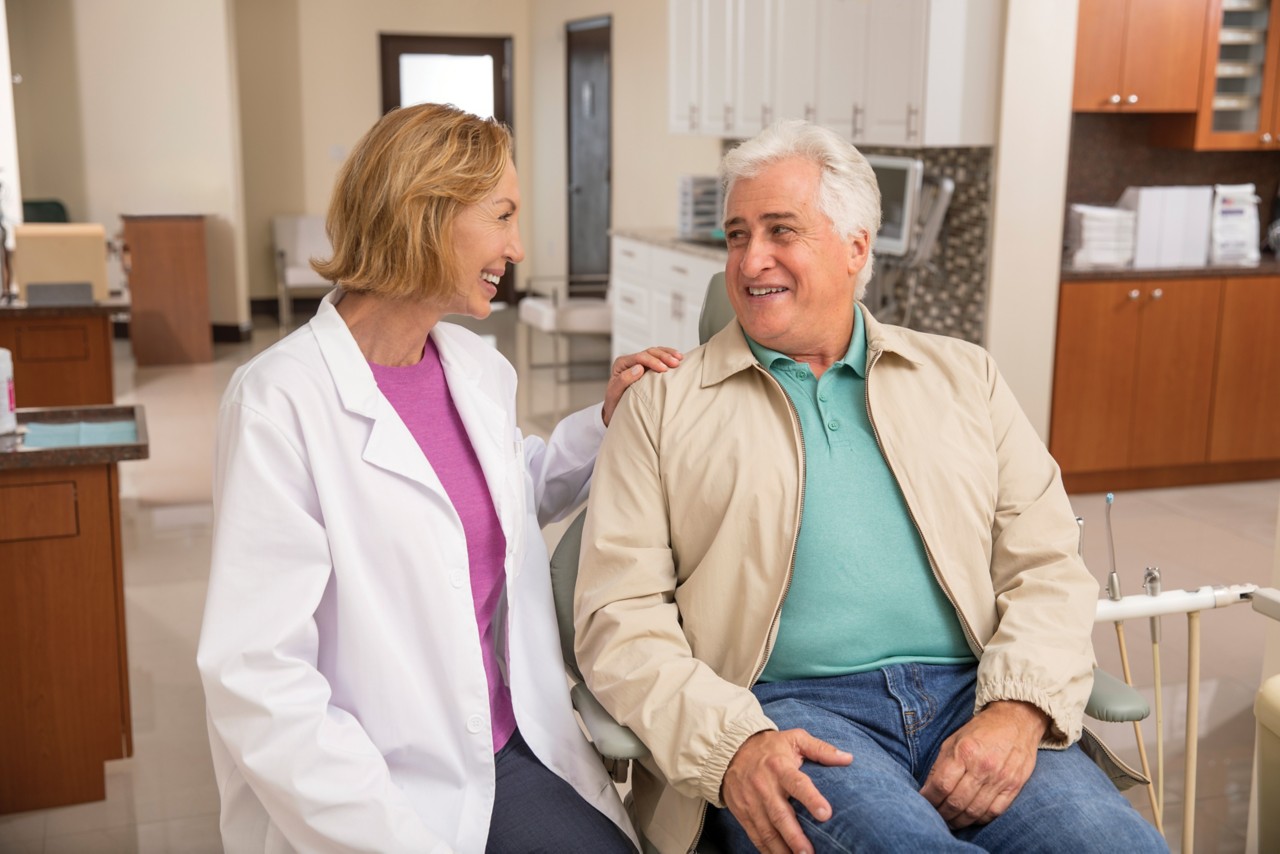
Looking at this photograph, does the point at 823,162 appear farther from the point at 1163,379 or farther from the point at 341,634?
the point at 1163,379

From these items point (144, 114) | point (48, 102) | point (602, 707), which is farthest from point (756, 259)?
point (48, 102)

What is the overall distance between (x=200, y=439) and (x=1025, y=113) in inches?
169

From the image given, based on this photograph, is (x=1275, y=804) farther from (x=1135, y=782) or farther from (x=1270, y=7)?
(x=1270, y=7)

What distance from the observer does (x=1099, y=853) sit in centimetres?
157

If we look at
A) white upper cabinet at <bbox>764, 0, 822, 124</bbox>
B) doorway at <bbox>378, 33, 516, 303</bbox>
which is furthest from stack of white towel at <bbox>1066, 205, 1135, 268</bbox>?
doorway at <bbox>378, 33, 516, 303</bbox>

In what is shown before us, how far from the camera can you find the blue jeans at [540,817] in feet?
5.52

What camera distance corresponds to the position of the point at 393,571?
1655 millimetres

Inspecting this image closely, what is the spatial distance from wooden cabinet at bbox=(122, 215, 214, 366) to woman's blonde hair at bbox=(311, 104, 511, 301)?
7593mm

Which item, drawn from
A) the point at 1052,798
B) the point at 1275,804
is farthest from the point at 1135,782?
the point at 1275,804

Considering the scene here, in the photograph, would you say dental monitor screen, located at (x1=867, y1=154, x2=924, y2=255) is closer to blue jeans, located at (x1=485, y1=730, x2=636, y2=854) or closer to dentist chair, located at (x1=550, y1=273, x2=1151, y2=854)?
dentist chair, located at (x1=550, y1=273, x2=1151, y2=854)

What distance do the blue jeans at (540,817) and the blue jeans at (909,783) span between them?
17 cm

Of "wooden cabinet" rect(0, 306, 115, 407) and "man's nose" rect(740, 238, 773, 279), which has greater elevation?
"man's nose" rect(740, 238, 773, 279)

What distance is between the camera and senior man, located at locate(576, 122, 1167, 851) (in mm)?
1662

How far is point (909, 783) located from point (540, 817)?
0.49m
